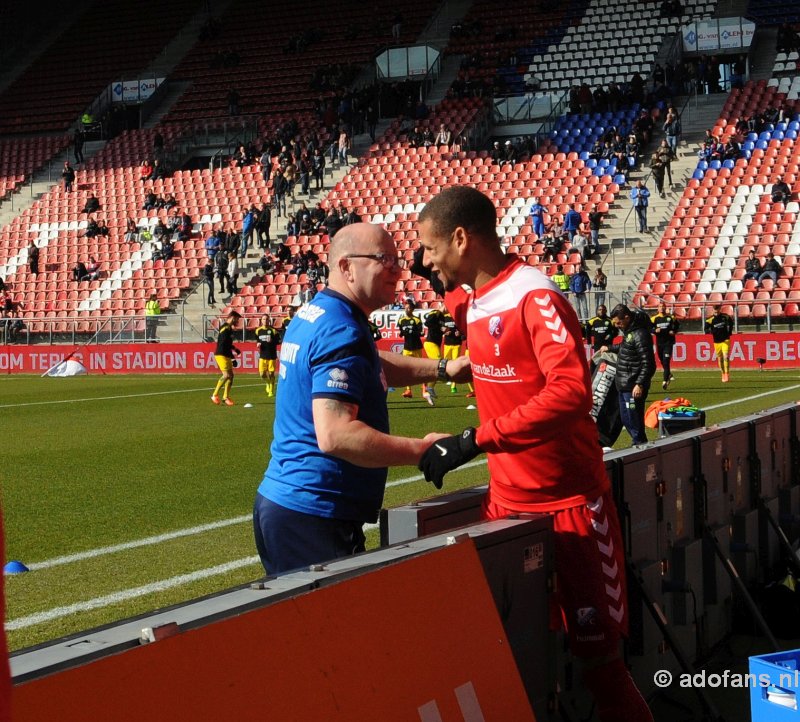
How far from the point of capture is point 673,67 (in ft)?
141

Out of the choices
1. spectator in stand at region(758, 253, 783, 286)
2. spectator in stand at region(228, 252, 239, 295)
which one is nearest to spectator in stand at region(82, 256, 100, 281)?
spectator in stand at region(228, 252, 239, 295)

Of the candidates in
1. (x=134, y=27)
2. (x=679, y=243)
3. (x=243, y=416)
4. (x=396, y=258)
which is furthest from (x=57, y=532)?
(x=134, y=27)

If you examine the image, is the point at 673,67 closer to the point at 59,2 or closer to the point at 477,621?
the point at 59,2

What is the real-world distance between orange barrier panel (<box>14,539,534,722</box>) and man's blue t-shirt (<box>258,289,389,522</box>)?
749mm

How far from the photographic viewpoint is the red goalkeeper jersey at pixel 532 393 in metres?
3.61

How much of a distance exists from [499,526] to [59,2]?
202 ft

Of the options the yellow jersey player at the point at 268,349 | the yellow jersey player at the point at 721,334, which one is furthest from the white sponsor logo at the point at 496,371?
the yellow jersey player at the point at 721,334

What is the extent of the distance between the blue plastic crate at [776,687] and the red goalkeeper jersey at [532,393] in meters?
0.94

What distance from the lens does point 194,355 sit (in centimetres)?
3503

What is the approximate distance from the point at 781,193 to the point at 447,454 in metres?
33.2

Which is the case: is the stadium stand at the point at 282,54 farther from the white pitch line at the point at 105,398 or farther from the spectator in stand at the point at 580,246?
the white pitch line at the point at 105,398

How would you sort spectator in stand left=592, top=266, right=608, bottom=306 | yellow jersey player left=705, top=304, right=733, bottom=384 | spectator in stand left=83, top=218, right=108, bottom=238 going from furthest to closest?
spectator in stand left=83, top=218, right=108, bottom=238
spectator in stand left=592, top=266, right=608, bottom=306
yellow jersey player left=705, top=304, right=733, bottom=384

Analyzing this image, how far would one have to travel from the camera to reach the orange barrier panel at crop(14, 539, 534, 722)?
238 centimetres

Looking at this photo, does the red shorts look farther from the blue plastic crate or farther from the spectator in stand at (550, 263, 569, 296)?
the spectator in stand at (550, 263, 569, 296)
